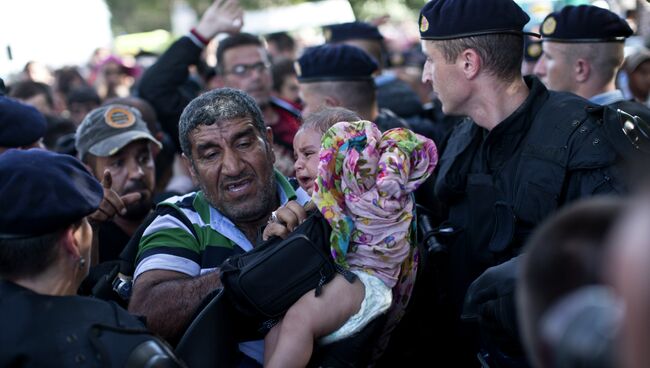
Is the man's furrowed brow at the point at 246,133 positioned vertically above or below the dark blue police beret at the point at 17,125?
above

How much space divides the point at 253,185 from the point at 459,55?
114 cm

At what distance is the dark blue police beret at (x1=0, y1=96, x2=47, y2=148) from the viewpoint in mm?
4359

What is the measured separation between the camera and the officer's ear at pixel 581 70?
200 inches

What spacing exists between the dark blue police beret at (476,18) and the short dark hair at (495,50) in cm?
3

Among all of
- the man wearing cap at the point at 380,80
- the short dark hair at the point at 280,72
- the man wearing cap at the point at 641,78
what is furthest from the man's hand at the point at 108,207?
the man wearing cap at the point at 641,78

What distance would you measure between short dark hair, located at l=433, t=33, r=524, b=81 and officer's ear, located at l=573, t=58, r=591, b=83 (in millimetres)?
1551

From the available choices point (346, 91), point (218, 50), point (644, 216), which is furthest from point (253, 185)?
point (218, 50)

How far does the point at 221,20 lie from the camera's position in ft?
20.7

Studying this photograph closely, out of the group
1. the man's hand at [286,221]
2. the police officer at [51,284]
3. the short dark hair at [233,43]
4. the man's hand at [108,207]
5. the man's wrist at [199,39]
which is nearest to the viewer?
the police officer at [51,284]

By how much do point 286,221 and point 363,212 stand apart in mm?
374

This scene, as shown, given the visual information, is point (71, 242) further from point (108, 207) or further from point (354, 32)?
point (354, 32)

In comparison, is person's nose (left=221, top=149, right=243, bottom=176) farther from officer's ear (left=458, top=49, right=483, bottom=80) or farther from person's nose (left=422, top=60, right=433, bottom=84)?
officer's ear (left=458, top=49, right=483, bottom=80)

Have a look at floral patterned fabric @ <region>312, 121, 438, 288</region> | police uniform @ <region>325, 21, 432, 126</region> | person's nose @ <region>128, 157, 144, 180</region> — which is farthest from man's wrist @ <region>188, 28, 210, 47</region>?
floral patterned fabric @ <region>312, 121, 438, 288</region>

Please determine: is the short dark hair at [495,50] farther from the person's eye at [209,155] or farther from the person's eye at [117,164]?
the person's eye at [117,164]
